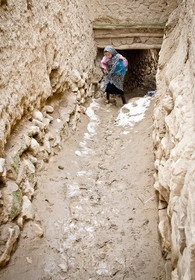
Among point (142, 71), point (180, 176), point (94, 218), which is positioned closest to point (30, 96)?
point (94, 218)

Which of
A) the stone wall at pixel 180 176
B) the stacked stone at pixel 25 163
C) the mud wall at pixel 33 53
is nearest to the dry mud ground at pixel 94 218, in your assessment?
the stacked stone at pixel 25 163

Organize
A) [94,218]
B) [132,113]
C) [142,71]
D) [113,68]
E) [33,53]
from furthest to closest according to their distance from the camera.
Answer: [142,71]
[113,68]
[132,113]
[33,53]
[94,218]

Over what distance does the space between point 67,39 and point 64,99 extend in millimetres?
774

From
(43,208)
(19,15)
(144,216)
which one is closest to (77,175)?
(43,208)

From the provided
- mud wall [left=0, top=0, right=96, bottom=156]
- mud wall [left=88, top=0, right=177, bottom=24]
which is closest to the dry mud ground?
mud wall [left=0, top=0, right=96, bottom=156]

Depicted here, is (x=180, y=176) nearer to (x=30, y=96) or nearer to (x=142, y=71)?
(x=30, y=96)

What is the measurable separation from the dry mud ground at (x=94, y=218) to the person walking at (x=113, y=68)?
1.45 meters

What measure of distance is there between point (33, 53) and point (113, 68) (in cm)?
199

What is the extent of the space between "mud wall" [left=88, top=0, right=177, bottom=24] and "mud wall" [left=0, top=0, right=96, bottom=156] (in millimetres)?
983

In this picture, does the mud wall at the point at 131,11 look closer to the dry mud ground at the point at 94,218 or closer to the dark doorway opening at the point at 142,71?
the dark doorway opening at the point at 142,71

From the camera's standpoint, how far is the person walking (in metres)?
3.70

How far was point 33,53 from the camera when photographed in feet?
6.71

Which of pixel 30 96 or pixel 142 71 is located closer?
pixel 30 96

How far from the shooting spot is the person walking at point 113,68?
3.70 meters
